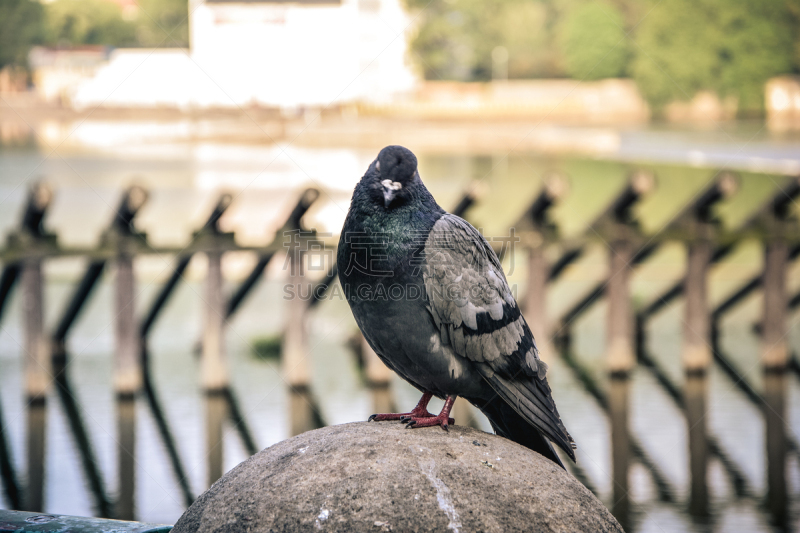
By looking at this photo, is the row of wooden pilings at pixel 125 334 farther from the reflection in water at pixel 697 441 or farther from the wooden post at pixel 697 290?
the wooden post at pixel 697 290

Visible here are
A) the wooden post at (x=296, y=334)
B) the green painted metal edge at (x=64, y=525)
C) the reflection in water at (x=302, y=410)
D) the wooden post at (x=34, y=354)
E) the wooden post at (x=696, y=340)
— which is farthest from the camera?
the wooden post at (x=696, y=340)

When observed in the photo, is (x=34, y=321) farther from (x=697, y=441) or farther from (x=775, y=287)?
(x=775, y=287)

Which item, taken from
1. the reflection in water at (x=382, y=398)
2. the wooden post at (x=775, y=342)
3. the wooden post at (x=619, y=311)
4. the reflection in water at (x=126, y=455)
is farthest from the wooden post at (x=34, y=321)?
the wooden post at (x=775, y=342)

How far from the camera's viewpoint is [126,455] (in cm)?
953

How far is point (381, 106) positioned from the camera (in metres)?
65.2

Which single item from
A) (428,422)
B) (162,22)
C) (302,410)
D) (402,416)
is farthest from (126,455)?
(162,22)

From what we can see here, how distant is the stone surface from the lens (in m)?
3.54

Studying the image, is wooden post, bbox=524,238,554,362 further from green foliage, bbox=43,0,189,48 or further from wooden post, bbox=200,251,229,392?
green foliage, bbox=43,0,189,48

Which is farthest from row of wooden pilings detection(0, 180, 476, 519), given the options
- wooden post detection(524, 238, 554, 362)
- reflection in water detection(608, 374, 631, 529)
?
reflection in water detection(608, 374, 631, 529)

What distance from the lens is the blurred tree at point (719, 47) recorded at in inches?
2221

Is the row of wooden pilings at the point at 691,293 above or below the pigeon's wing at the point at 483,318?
below

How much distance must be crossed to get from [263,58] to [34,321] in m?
51.4

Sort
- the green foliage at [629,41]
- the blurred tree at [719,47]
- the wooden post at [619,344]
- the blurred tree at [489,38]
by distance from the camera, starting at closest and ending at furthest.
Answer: the wooden post at [619,344] → the blurred tree at [719,47] → the green foliage at [629,41] → the blurred tree at [489,38]

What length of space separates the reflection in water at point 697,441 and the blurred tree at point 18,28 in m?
48.5
